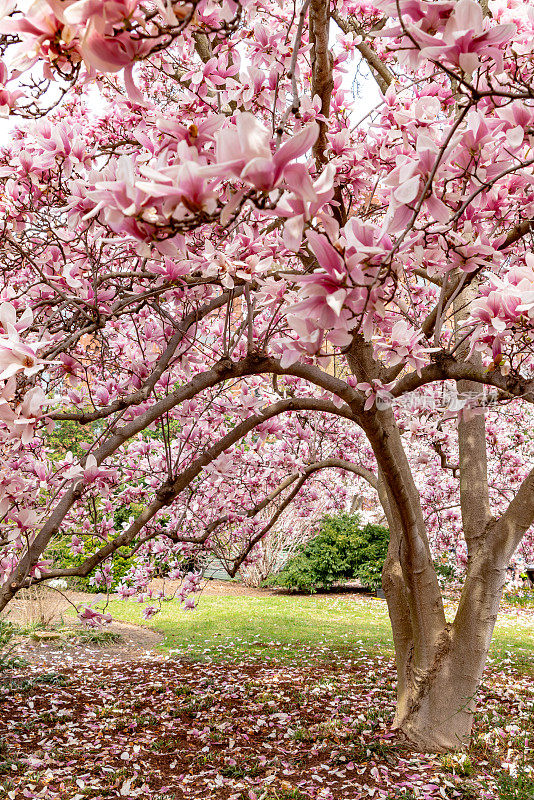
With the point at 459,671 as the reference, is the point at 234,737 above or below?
below

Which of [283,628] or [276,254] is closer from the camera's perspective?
[276,254]

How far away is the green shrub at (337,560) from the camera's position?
1217cm

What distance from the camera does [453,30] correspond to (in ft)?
3.40

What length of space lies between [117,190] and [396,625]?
4.04 meters

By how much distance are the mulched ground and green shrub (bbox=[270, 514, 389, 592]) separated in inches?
244

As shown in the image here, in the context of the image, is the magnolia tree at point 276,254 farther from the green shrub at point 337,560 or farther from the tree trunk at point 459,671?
the green shrub at point 337,560

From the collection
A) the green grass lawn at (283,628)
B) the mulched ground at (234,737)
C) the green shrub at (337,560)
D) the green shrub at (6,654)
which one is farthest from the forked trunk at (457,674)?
the green shrub at (337,560)

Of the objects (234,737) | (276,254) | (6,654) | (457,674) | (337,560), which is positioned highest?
(276,254)

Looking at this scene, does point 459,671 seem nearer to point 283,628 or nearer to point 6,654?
point 6,654

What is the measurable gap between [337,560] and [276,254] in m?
10.5

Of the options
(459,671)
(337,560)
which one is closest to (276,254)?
(459,671)

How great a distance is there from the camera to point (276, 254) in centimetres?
271

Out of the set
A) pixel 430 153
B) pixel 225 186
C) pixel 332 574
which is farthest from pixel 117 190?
pixel 332 574

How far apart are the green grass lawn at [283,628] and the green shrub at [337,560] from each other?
0.64 metres
